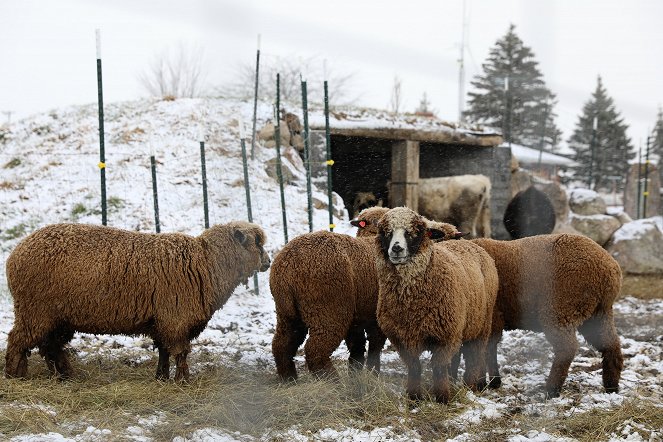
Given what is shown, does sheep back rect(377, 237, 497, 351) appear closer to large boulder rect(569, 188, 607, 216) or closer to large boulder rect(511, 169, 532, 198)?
large boulder rect(569, 188, 607, 216)

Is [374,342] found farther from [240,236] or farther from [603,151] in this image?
[603,151]

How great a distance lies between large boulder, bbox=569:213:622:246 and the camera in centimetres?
1391

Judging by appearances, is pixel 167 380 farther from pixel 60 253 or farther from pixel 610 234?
pixel 610 234

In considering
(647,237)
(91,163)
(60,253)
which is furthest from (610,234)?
(60,253)

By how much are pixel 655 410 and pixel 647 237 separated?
899cm

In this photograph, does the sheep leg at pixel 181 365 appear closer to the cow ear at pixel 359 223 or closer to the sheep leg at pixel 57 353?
the sheep leg at pixel 57 353

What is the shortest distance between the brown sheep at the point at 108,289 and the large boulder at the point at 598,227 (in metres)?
10.5

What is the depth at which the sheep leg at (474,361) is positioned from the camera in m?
5.89

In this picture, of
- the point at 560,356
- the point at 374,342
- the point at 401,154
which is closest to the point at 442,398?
the point at 374,342

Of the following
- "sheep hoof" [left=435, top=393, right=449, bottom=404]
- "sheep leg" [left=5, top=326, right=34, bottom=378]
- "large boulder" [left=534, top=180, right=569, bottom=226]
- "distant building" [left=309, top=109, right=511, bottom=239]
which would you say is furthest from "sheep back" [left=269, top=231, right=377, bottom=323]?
"large boulder" [left=534, top=180, right=569, bottom=226]

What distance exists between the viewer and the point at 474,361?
5.90m

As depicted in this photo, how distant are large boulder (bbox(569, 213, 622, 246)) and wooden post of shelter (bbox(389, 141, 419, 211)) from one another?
12.5ft

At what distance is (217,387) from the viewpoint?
17.2ft

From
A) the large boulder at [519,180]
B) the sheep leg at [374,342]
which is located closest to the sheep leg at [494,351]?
the sheep leg at [374,342]
